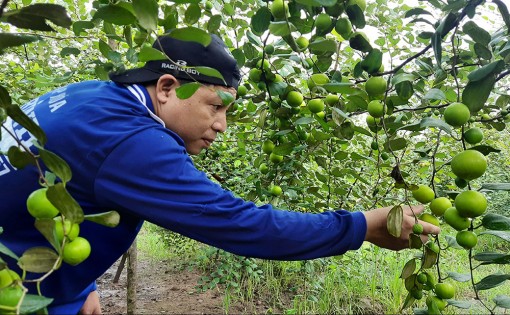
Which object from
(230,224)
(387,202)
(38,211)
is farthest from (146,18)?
(387,202)

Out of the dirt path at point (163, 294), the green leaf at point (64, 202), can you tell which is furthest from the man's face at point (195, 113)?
the dirt path at point (163, 294)

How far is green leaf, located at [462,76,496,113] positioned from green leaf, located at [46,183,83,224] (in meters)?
0.82

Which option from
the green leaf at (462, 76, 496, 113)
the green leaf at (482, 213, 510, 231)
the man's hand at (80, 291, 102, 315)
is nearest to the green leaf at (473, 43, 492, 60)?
the green leaf at (462, 76, 496, 113)

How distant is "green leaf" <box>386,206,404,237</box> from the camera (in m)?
1.00

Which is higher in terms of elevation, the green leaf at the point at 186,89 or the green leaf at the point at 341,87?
the green leaf at the point at 186,89

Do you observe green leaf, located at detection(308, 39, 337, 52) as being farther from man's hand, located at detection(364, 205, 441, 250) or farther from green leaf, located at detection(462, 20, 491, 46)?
man's hand, located at detection(364, 205, 441, 250)

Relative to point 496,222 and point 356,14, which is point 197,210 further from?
point 496,222

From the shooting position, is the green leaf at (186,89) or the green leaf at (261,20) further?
the green leaf at (261,20)

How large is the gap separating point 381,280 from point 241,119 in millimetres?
2548

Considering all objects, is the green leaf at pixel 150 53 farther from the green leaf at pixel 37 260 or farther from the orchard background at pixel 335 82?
the green leaf at pixel 37 260

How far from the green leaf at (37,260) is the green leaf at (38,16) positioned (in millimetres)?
321

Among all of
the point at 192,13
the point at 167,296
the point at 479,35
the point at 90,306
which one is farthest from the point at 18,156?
the point at 167,296

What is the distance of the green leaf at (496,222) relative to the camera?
1023 mm

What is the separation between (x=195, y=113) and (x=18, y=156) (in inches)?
30.0
